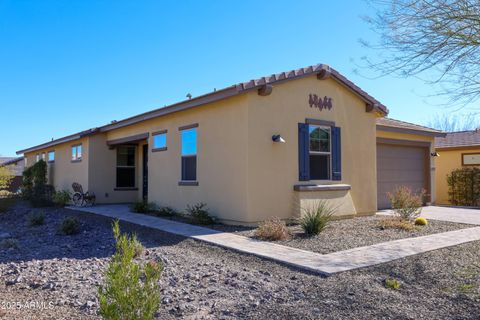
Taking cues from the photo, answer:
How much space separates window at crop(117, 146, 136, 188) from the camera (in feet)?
54.4

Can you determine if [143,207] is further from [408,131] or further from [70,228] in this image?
[408,131]

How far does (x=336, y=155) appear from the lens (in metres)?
11.2

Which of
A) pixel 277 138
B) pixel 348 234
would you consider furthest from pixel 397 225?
pixel 277 138

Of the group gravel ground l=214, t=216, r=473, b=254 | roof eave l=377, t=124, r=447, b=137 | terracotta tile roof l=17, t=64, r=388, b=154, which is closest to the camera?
gravel ground l=214, t=216, r=473, b=254

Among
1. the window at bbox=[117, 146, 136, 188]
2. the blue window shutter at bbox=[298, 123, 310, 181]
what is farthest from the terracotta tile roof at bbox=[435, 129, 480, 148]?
the window at bbox=[117, 146, 136, 188]

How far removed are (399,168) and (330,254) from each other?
390 inches

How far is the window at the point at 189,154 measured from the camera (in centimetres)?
1139

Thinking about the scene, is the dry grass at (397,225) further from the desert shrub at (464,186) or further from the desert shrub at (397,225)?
the desert shrub at (464,186)

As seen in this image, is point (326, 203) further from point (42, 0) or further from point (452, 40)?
point (42, 0)

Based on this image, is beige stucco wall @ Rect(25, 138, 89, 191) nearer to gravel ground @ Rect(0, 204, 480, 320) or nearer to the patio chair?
the patio chair

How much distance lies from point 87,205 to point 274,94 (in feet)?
30.9

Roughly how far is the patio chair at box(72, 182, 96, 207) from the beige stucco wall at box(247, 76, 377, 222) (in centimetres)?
858

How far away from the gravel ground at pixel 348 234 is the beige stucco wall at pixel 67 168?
8935 millimetres

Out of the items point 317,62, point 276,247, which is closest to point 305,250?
point 276,247
